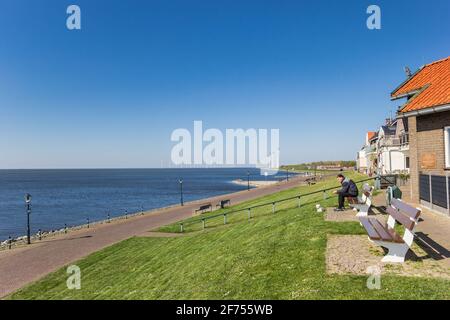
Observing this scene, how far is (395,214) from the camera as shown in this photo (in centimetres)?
845

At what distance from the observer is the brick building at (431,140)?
1222cm

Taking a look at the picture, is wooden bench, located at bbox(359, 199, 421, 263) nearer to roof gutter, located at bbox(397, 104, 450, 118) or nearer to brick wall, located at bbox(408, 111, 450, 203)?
roof gutter, located at bbox(397, 104, 450, 118)

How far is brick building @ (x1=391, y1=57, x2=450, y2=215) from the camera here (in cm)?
1222

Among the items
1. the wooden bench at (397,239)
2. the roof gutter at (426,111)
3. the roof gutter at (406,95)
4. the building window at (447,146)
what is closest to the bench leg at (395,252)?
the wooden bench at (397,239)

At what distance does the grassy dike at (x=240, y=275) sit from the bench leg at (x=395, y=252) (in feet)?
3.33

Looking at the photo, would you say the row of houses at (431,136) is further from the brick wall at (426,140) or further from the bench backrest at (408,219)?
the bench backrest at (408,219)

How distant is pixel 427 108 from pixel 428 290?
896cm

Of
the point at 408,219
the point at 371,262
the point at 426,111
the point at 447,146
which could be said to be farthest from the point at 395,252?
the point at 426,111

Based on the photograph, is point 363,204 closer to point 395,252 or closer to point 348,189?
point 348,189

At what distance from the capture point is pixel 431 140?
43.2 ft

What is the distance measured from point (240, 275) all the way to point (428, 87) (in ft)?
40.4
